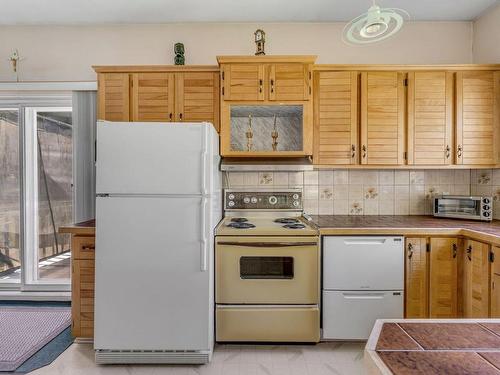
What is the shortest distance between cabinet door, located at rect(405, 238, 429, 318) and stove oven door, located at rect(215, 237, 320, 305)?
0.67m

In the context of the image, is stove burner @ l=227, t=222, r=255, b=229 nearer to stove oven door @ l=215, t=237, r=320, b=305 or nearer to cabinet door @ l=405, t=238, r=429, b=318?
stove oven door @ l=215, t=237, r=320, b=305

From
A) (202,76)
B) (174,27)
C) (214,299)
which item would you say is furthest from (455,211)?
(174,27)

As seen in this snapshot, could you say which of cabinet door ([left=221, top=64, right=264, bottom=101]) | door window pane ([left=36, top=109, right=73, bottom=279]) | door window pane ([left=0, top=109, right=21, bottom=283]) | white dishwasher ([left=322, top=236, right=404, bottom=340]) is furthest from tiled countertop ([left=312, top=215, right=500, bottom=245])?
door window pane ([left=0, top=109, right=21, bottom=283])

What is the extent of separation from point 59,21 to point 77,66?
0.42 m

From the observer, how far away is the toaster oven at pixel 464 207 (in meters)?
2.48

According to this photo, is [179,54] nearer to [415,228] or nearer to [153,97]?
[153,97]

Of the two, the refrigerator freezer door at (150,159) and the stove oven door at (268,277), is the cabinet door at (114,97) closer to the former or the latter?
the refrigerator freezer door at (150,159)

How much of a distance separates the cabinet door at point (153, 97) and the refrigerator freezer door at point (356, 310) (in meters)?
1.95

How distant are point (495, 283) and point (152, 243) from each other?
2.22 metres

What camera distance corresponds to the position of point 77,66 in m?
2.90

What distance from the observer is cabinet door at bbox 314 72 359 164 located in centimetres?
256

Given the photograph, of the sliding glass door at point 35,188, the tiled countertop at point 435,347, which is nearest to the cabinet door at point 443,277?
the tiled countertop at point 435,347

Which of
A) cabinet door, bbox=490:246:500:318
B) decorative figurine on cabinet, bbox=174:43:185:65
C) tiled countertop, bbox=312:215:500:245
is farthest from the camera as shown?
decorative figurine on cabinet, bbox=174:43:185:65

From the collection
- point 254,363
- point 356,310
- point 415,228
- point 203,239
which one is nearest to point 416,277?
point 415,228
